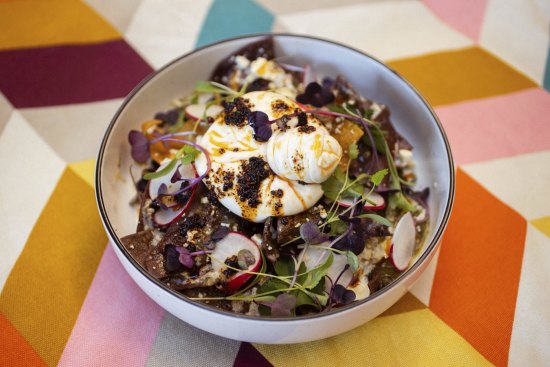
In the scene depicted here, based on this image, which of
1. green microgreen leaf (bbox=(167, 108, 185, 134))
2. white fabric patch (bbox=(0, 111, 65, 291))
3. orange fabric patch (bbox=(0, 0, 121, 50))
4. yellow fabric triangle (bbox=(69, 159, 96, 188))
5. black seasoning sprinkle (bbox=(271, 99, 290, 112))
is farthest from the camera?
orange fabric patch (bbox=(0, 0, 121, 50))

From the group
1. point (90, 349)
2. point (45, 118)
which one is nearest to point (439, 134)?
point (90, 349)

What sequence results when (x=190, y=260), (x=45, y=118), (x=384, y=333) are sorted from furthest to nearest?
(x=45, y=118)
(x=384, y=333)
(x=190, y=260)

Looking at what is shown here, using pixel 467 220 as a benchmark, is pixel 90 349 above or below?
below

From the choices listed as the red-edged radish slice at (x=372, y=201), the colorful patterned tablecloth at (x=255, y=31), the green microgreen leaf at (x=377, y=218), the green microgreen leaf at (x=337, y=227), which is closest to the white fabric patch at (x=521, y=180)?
the colorful patterned tablecloth at (x=255, y=31)

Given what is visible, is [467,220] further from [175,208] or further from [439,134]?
[175,208]

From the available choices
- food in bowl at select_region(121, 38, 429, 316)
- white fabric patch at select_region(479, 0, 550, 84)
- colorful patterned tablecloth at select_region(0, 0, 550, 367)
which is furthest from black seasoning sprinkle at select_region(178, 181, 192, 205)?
white fabric patch at select_region(479, 0, 550, 84)

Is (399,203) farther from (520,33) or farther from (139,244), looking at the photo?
(520,33)

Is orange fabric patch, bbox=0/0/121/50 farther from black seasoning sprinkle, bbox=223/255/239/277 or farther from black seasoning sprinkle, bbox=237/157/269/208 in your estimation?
black seasoning sprinkle, bbox=223/255/239/277
